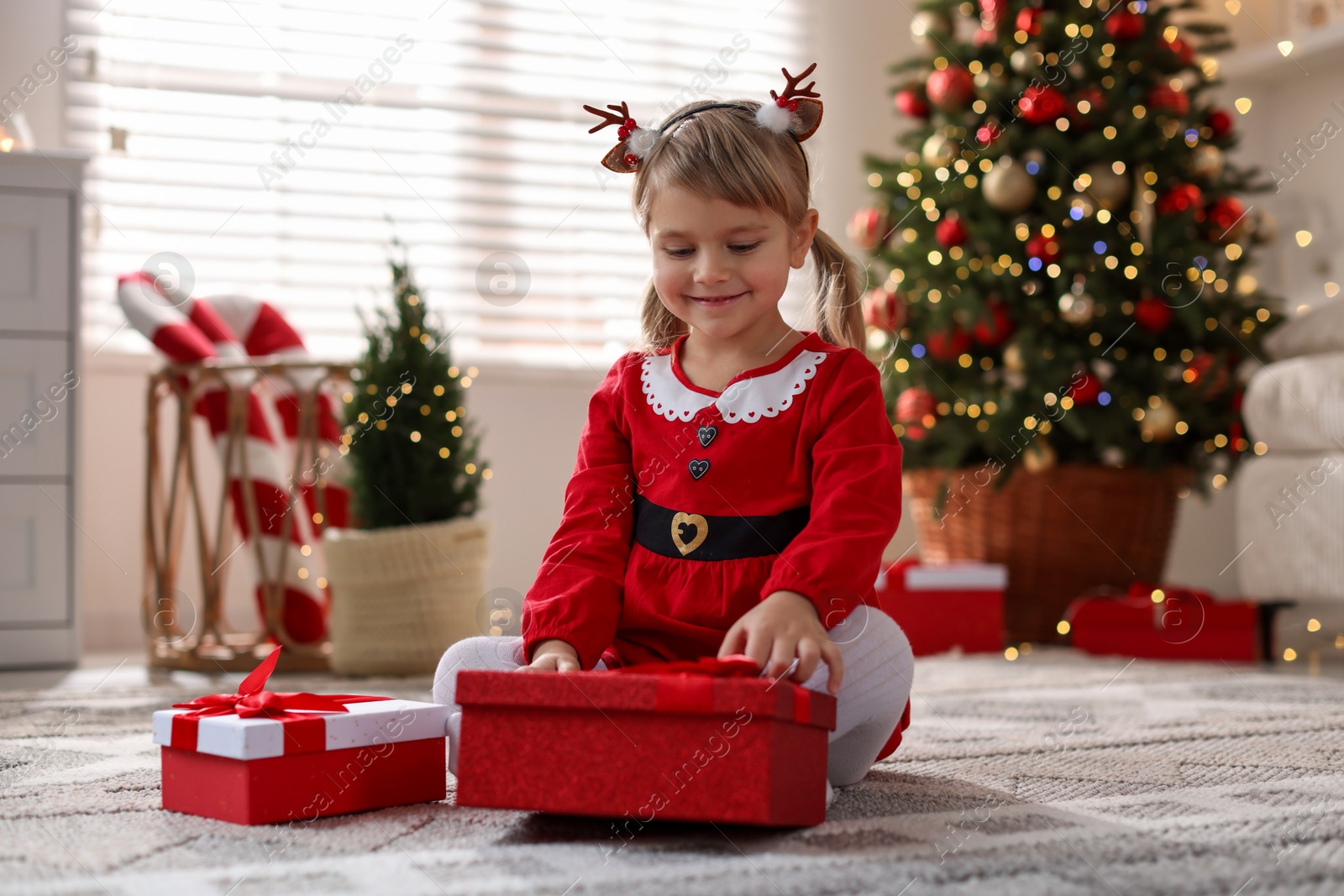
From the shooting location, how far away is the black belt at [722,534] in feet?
3.44

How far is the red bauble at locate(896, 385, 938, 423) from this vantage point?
2.57 m

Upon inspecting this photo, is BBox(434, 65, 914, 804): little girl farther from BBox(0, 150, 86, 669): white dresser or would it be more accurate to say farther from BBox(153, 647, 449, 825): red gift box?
BBox(0, 150, 86, 669): white dresser

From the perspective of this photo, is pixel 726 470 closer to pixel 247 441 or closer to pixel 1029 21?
pixel 247 441

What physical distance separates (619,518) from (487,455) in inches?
70.7

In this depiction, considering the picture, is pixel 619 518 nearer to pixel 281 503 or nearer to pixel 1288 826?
pixel 1288 826

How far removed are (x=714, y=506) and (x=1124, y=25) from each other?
1968 millimetres

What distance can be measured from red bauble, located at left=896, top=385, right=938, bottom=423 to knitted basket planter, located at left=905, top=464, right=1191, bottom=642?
0.41 feet

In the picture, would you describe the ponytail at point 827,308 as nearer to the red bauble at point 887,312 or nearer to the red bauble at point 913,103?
the red bauble at point 887,312

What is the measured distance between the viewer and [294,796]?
924mm

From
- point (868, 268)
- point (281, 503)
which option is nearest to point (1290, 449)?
point (868, 268)

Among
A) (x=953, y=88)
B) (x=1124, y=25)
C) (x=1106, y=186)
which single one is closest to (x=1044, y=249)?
(x=1106, y=186)

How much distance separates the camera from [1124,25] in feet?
8.41

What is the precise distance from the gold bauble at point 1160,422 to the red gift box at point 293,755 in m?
1.82

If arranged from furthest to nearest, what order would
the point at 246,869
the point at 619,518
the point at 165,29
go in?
the point at 165,29 < the point at 619,518 < the point at 246,869
